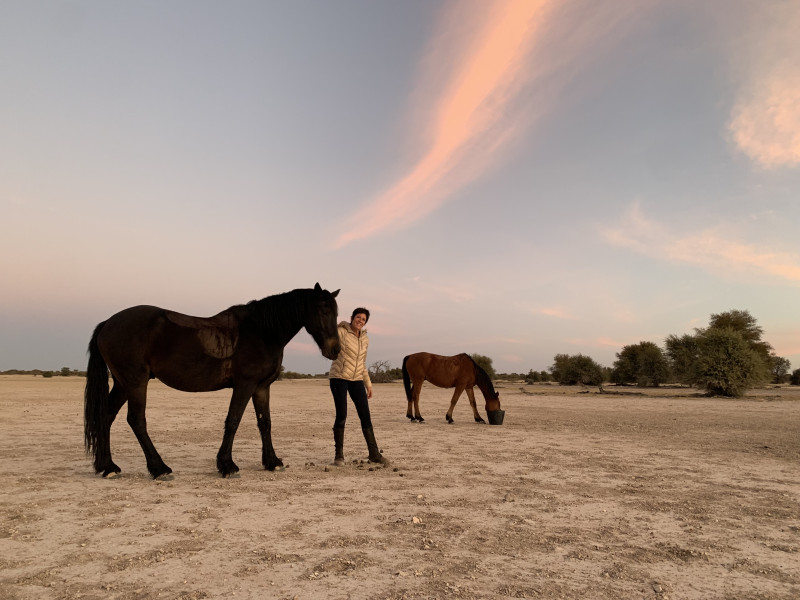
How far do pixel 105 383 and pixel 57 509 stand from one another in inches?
89.4

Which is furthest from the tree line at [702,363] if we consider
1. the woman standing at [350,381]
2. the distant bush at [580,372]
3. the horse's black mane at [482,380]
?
the woman standing at [350,381]

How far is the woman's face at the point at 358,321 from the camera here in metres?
7.42

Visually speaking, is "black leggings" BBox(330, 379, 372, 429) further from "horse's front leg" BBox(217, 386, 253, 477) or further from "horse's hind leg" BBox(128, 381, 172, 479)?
"horse's hind leg" BBox(128, 381, 172, 479)

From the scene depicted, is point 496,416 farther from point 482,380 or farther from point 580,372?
point 580,372

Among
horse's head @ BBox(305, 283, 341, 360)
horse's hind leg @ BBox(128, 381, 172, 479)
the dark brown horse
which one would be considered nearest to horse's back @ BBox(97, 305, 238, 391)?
the dark brown horse

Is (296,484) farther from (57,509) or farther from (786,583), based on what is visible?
(786,583)

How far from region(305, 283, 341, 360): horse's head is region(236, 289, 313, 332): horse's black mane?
121 mm

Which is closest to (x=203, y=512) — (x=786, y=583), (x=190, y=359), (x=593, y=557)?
(x=190, y=359)

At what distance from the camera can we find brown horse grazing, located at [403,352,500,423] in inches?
538

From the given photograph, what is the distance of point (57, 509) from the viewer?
4.67 m

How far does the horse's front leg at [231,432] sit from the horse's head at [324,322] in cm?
112

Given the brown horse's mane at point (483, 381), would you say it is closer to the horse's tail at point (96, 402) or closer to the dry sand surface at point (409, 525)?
the dry sand surface at point (409, 525)

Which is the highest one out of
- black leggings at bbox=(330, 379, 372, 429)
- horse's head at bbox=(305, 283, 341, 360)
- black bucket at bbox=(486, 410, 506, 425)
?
horse's head at bbox=(305, 283, 341, 360)

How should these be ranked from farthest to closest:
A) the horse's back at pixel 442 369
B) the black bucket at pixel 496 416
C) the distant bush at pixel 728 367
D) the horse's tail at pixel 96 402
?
the distant bush at pixel 728 367 → the horse's back at pixel 442 369 → the black bucket at pixel 496 416 → the horse's tail at pixel 96 402
